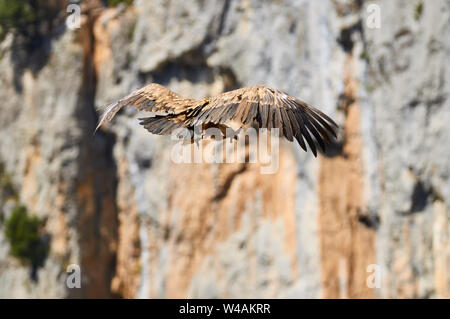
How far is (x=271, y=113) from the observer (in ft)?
21.5

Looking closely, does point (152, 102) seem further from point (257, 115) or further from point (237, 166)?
point (237, 166)

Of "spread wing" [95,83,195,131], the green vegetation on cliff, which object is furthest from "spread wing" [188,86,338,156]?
the green vegetation on cliff

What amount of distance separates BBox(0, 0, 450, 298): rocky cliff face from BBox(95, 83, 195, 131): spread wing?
24.4 ft

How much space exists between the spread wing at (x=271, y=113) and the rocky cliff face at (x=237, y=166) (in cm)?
778

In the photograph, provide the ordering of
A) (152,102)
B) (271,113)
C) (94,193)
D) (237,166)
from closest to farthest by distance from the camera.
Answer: (271,113)
(152,102)
(237,166)
(94,193)

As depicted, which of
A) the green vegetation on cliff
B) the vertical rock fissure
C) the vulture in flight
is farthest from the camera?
the vertical rock fissure

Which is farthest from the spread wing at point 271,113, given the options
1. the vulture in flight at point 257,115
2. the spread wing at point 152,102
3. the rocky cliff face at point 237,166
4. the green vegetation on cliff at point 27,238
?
the green vegetation on cliff at point 27,238

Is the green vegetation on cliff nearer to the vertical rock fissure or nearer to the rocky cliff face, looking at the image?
the rocky cliff face

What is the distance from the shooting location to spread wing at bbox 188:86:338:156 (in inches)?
255

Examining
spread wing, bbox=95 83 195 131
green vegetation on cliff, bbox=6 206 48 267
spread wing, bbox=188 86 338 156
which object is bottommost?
green vegetation on cliff, bbox=6 206 48 267

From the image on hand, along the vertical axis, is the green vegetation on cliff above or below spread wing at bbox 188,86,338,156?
below

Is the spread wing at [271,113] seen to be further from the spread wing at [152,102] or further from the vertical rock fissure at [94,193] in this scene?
the vertical rock fissure at [94,193]

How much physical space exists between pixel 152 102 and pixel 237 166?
8923 mm

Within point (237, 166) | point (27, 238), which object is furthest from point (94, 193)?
point (237, 166)
